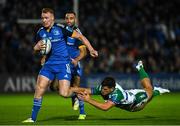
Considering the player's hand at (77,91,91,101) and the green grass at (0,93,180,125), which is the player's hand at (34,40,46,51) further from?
the green grass at (0,93,180,125)

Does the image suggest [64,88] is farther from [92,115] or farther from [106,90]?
[92,115]

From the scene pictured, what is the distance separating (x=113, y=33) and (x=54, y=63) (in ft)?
52.6

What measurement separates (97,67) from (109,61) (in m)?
0.59

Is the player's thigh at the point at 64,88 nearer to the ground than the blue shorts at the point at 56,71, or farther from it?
nearer to the ground

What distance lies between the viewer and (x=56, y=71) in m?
14.3

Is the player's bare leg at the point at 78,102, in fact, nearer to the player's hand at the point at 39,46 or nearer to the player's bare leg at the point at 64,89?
the player's bare leg at the point at 64,89

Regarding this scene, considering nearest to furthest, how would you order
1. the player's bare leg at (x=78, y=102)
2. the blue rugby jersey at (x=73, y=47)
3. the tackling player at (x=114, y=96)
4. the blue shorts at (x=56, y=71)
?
1. the tackling player at (x=114, y=96)
2. the blue shorts at (x=56, y=71)
3. the player's bare leg at (x=78, y=102)
4. the blue rugby jersey at (x=73, y=47)

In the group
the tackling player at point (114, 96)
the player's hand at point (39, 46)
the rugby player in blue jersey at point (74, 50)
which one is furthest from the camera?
the rugby player in blue jersey at point (74, 50)

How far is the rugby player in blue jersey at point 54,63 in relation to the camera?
14055 mm

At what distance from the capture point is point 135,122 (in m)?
14.1

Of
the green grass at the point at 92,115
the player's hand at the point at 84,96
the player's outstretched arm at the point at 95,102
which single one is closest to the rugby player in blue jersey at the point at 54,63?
the green grass at the point at 92,115

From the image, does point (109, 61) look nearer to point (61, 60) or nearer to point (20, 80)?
point (20, 80)

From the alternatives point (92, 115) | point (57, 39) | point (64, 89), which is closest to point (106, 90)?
point (64, 89)

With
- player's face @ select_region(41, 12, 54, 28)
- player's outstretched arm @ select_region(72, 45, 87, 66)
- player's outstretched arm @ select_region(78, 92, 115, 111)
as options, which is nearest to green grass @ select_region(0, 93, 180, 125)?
player's outstretched arm @ select_region(78, 92, 115, 111)
